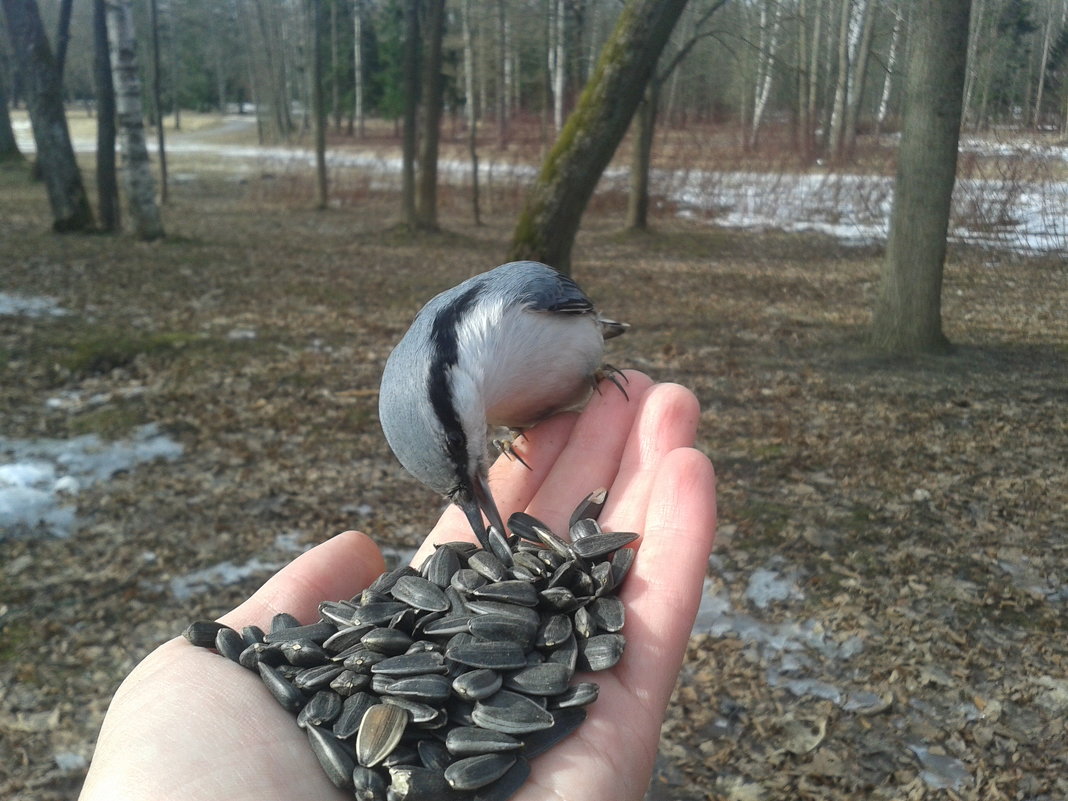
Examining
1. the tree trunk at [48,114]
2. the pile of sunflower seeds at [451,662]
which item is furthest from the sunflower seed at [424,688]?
the tree trunk at [48,114]

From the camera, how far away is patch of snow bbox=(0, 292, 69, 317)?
6.71 meters

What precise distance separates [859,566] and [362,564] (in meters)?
2.19

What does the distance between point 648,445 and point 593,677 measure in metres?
0.77

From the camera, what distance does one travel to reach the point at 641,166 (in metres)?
12.2

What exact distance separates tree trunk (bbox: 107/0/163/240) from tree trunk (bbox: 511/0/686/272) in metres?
5.94

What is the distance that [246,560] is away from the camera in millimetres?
3621

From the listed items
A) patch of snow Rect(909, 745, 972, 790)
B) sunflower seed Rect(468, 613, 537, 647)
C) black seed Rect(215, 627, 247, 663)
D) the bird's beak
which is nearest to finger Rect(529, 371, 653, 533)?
the bird's beak

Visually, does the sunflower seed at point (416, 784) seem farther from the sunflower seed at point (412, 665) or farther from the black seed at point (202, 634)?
the black seed at point (202, 634)

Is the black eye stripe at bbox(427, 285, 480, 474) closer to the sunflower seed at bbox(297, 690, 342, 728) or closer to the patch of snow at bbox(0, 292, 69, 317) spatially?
the sunflower seed at bbox(297, 690, 342, 728)

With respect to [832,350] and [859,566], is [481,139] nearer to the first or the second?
[832,350]

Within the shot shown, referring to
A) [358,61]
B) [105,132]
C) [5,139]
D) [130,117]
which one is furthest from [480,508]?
[358,61]

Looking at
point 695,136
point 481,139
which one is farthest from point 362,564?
point 481,139

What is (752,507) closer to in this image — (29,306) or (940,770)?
(940,770)

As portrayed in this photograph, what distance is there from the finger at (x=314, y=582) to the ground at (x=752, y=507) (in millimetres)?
1074
